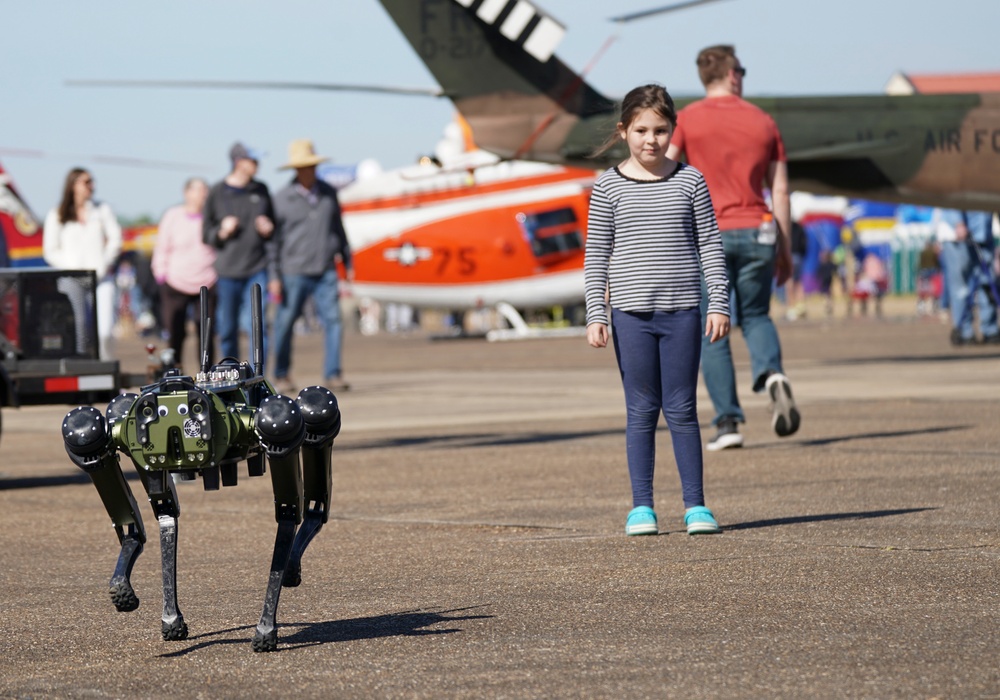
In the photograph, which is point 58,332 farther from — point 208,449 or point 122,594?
point 208,449

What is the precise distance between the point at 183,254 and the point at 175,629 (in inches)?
409

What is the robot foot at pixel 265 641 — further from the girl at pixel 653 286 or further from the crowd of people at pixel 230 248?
the crowd of people at pixel 230 248

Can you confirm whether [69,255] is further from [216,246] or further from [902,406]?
[902,406]

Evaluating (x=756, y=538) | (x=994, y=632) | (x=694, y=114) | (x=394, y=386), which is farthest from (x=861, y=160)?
(x=994, y=632)

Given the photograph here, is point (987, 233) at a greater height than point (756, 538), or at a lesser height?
greater

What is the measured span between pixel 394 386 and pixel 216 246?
12.2ft

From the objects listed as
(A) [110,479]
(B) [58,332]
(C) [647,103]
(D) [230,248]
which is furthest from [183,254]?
(A) [110,479]

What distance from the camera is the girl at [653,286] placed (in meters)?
6.56

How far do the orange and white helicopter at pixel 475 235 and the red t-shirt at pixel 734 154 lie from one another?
1966cm

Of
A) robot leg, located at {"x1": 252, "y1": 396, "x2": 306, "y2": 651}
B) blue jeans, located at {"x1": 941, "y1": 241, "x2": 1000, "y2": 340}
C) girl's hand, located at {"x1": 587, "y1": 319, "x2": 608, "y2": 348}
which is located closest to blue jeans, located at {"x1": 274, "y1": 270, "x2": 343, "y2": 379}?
blue jeans, located at {"x1": 941, "y1": 241, "x2": 1000, "y2": 340}

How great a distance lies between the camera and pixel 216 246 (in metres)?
14.1

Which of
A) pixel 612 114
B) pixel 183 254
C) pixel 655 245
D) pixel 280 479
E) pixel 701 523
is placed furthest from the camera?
pixel 612 114

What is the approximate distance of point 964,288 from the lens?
2138 cm

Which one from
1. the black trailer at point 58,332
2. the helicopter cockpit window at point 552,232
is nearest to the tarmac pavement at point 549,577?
the black trailer at point 58,332
